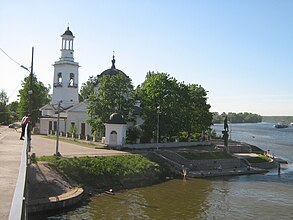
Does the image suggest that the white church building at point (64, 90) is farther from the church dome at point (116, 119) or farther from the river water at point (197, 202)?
the river water at point (197, 202)

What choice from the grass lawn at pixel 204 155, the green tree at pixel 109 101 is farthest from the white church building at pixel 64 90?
the grass lawn at pixel 204 155

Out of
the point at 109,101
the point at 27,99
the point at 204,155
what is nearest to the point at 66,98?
the point at 27,99

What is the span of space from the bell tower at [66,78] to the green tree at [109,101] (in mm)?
13425

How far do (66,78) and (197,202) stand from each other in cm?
3532

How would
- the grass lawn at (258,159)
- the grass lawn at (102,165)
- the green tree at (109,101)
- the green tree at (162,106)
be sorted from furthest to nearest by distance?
1. the grass lawn at (258,159)
2. the green tree at (162,106)
3. the green tree at (109,101)
4. the grass lawn at (102,165)

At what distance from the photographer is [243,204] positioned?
24000mm

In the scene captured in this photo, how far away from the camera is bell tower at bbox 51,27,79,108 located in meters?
53.6

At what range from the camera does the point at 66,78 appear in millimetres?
54125

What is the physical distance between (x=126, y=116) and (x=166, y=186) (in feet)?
49.6

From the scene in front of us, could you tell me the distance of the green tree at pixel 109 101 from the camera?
135 ft

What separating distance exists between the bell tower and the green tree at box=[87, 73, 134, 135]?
44.0ft

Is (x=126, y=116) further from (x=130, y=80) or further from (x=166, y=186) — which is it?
(x=166, y=186)

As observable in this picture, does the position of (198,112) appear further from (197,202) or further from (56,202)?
(56,202)

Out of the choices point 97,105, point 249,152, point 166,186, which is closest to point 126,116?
point 97,105
